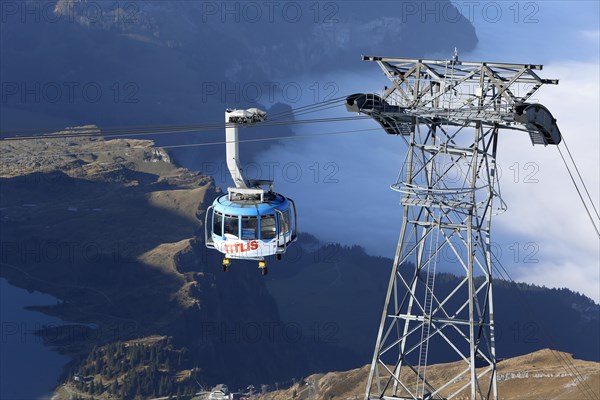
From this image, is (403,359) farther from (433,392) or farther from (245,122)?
(245,122)

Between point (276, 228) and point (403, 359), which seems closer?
point (276, 228)

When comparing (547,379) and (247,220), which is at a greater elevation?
(247,220)

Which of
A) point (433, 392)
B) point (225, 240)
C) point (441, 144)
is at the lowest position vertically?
point (433, 392)

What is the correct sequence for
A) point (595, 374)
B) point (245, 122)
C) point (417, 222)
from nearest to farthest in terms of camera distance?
point (245, 122)
point (417, 222)
point (595, 374)

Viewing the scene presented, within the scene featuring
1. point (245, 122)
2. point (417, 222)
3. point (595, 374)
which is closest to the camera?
point (245, 122)

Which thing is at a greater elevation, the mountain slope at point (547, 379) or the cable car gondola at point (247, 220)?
the cable car gondola at point (247, 220)

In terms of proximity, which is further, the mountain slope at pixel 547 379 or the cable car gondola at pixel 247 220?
the mountain slope at pixel 547 379

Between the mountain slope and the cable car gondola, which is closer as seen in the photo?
the cable car gondola

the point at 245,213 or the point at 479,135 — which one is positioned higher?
the point at 479,135

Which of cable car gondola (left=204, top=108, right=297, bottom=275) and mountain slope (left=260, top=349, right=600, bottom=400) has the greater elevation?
cable car gondola (left=204, top=108, right=297, bottom=275)

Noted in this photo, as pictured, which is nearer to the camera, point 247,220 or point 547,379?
point 247,220

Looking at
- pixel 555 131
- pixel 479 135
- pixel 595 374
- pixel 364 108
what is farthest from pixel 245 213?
pixel 595 374
